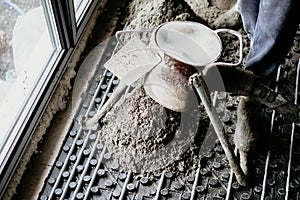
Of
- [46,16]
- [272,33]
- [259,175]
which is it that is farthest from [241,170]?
[46,16]

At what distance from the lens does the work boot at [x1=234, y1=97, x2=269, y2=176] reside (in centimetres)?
165

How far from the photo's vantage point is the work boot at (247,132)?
1.65 m

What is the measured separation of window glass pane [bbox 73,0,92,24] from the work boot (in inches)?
24.5

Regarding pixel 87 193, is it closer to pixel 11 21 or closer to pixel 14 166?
pixel 14 166

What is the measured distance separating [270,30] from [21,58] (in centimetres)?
71

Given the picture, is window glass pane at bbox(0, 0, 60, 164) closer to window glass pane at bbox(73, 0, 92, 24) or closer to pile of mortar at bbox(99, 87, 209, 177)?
window glass pane at bbox(73, 0, 92, 24)

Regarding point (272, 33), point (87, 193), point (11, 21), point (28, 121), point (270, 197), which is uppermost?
point (11, 21)

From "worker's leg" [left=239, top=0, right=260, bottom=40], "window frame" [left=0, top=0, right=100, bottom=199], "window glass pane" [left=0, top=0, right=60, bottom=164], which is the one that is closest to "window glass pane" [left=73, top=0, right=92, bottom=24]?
"window frame" [left=0, top=0, right=100, bottom=199]

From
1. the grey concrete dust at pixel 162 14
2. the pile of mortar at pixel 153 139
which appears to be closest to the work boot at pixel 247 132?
the pile of mortar at pixel 153 139

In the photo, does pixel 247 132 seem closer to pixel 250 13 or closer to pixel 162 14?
pixel 250 13

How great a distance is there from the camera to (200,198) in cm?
162

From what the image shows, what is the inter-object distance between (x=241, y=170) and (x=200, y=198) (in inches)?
5.4

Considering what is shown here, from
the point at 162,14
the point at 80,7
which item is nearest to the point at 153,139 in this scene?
the point at 162,14

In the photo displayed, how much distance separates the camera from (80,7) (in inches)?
78.1
